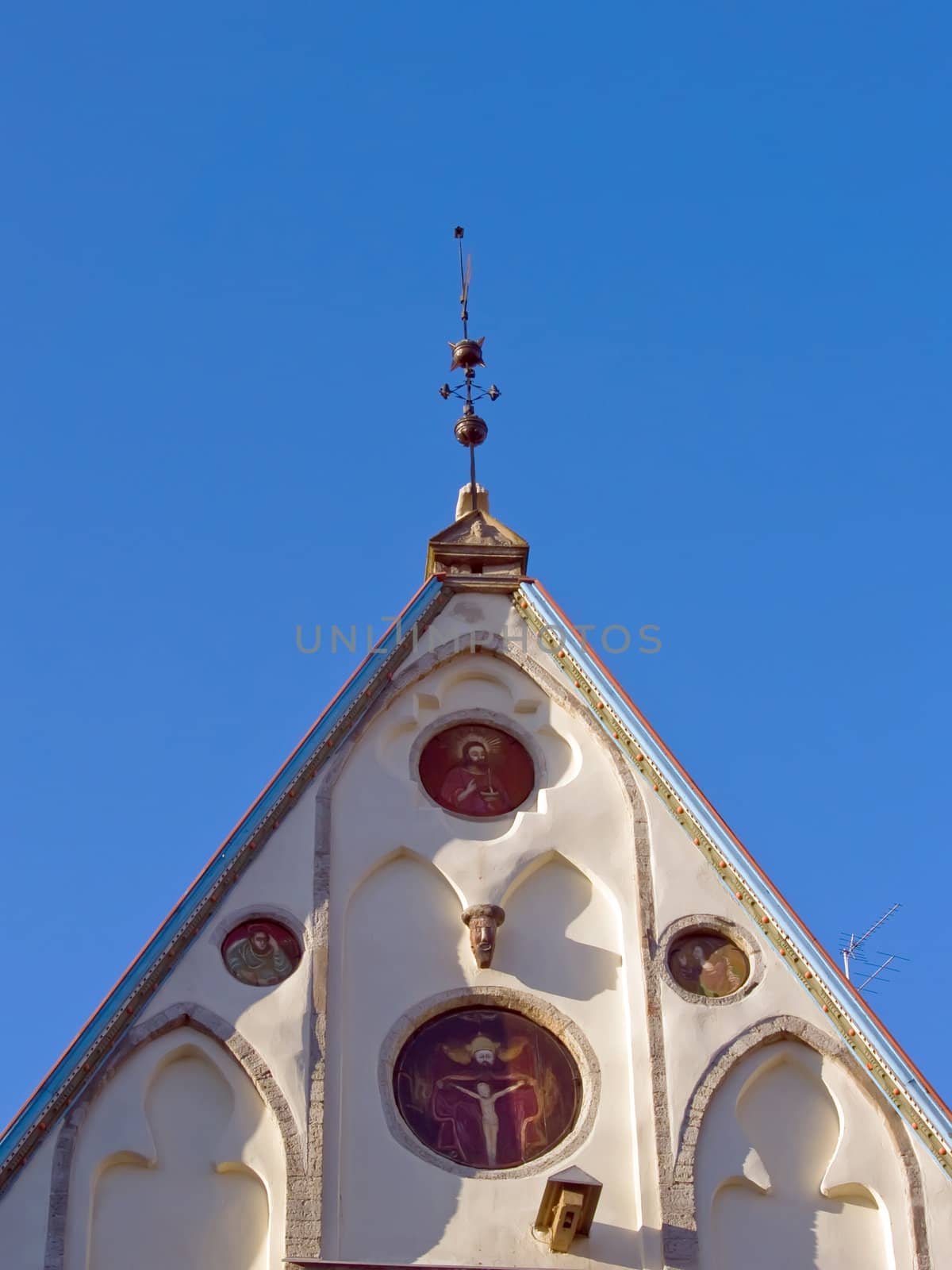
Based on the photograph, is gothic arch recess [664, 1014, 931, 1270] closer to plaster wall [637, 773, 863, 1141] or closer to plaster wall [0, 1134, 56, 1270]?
plaster wall [637, 773, 863, 1141]

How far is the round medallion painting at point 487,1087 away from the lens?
17797 millimetres

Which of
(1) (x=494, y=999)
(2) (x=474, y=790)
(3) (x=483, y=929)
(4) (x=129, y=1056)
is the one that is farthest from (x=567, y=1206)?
(2) (x=474, y=790)

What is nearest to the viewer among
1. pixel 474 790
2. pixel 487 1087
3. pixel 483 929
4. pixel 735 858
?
pixel 487 1087

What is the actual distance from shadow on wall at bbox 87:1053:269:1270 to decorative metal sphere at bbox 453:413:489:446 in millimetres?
7111

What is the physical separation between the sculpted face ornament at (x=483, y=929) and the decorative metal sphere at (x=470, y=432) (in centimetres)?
540

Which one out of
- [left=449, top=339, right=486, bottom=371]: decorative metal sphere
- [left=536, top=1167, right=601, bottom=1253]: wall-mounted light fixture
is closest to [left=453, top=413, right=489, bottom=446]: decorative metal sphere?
[left=449, top=339, right=486, bottom=371]: decorative metal sphere

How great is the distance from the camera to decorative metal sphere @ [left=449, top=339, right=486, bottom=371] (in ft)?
75.4

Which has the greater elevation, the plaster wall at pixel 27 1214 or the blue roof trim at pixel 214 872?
the blue roof trim at pixel 214 872

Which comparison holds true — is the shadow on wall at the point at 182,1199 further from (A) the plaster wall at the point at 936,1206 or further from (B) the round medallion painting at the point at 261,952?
(A) the plaster wall at the point at 936,1206

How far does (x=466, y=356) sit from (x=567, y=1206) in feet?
29.0

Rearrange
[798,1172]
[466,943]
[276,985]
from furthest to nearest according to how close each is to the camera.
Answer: [466,943] < [276,985] < [798,1172]

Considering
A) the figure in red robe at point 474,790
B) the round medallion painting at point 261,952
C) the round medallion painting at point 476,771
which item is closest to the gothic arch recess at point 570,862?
the round medallion painting at point 261,952

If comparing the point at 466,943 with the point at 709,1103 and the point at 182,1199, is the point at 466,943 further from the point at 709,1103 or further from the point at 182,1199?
the point at 182,1199

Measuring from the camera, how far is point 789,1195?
17562mm
